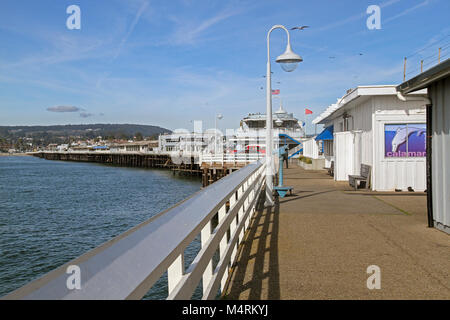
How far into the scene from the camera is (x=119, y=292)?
1.38m

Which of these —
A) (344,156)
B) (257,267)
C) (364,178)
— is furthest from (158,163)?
(257,267)

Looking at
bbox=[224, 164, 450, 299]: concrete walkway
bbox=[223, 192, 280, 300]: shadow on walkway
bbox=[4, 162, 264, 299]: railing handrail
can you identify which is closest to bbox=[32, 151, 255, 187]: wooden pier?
bbox=[224, 164, 450, 299]: concrete walkway

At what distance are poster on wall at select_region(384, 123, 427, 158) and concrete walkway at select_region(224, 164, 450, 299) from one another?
13.7 ft

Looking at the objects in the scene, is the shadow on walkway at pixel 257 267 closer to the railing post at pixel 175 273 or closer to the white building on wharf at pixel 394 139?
the railing post at pixel 175 273

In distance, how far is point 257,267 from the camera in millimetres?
4961

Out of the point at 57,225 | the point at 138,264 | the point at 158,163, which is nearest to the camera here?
the point at 138,264

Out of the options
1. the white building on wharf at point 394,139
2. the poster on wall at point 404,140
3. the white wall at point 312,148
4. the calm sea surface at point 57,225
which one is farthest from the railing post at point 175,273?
the white wall at point 312,148

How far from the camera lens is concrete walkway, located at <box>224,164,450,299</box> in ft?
13.7

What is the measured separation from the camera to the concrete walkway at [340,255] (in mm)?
4180

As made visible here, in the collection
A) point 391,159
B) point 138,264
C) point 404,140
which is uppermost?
point 404,140

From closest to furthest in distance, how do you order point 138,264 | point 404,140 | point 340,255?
point 138,264 → point 340,255 → point 404,140

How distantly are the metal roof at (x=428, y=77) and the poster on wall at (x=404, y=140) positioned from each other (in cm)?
539

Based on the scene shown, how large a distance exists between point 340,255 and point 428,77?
3471mm

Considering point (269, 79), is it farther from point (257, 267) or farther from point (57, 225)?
point (57, 225)
